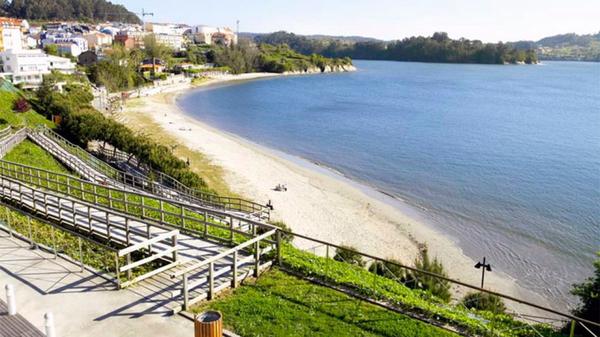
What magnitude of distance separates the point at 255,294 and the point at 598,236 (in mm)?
29826

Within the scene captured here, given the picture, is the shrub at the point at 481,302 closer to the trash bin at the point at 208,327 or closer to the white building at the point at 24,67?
the trash bin at the point at 208,327

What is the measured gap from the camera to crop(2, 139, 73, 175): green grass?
27031 millimetres

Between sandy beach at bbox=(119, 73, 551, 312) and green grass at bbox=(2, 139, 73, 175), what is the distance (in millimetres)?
12323

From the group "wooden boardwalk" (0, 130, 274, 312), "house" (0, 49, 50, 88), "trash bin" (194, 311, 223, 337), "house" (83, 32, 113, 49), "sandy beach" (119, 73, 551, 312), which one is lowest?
"sandy beach" (119, 73, 551, 312)

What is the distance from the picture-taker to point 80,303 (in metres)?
9.97

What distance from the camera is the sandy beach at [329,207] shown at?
26.9 meters

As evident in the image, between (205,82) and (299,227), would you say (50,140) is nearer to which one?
(299,227)

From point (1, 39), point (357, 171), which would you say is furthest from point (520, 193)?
point (1, 39)

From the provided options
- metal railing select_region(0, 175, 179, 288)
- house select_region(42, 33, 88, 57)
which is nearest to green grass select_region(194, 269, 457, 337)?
metal railing select_region(0, 175, 179, 288)

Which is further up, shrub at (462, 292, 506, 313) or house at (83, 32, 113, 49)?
house at (83, 32, 113, 49)

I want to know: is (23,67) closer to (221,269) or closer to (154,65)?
(154,65)

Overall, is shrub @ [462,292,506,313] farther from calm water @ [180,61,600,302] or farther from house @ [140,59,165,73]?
house @ [140,59,165,73]

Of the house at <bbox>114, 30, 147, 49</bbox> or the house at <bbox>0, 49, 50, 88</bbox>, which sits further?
the house at <bbox>114, 30, 147, 49</bbox>

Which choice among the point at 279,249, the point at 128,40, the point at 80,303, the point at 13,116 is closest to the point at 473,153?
the point at 13,116
